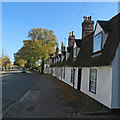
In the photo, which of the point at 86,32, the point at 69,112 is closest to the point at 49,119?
the point at 69,112

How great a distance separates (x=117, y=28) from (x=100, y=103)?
5.03 m

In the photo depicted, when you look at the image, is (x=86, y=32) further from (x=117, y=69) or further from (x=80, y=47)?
(x=117, y=69)

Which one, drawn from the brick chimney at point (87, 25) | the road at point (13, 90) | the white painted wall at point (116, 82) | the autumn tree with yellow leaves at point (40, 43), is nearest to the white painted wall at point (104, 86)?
the white painted wall at point (116, 82)

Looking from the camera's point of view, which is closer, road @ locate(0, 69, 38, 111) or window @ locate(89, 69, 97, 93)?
road @ locate(0, 69, 38, 111)

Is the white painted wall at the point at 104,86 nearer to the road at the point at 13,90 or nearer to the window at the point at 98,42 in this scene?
the window at the point at 98,42

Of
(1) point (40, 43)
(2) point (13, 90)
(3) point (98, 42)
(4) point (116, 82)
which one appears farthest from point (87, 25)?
(1) point (40, 43)

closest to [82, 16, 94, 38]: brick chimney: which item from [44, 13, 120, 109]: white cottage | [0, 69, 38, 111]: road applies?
[44, 13, 120, 109]: white cottage

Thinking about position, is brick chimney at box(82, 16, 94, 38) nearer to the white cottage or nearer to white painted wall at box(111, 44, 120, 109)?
the white cottage

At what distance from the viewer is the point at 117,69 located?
618 cm

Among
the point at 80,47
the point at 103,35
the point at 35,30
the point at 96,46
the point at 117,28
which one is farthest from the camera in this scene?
the point at 35,30

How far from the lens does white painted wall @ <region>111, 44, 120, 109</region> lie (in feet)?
19.9

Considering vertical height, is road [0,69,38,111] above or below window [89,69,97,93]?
below

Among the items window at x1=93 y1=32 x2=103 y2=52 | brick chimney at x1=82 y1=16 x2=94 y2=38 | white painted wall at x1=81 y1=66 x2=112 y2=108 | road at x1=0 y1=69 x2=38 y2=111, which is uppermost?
brick chimney at x1=82 y1=16 x2=94 y2=38

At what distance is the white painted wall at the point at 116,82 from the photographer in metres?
6.05
